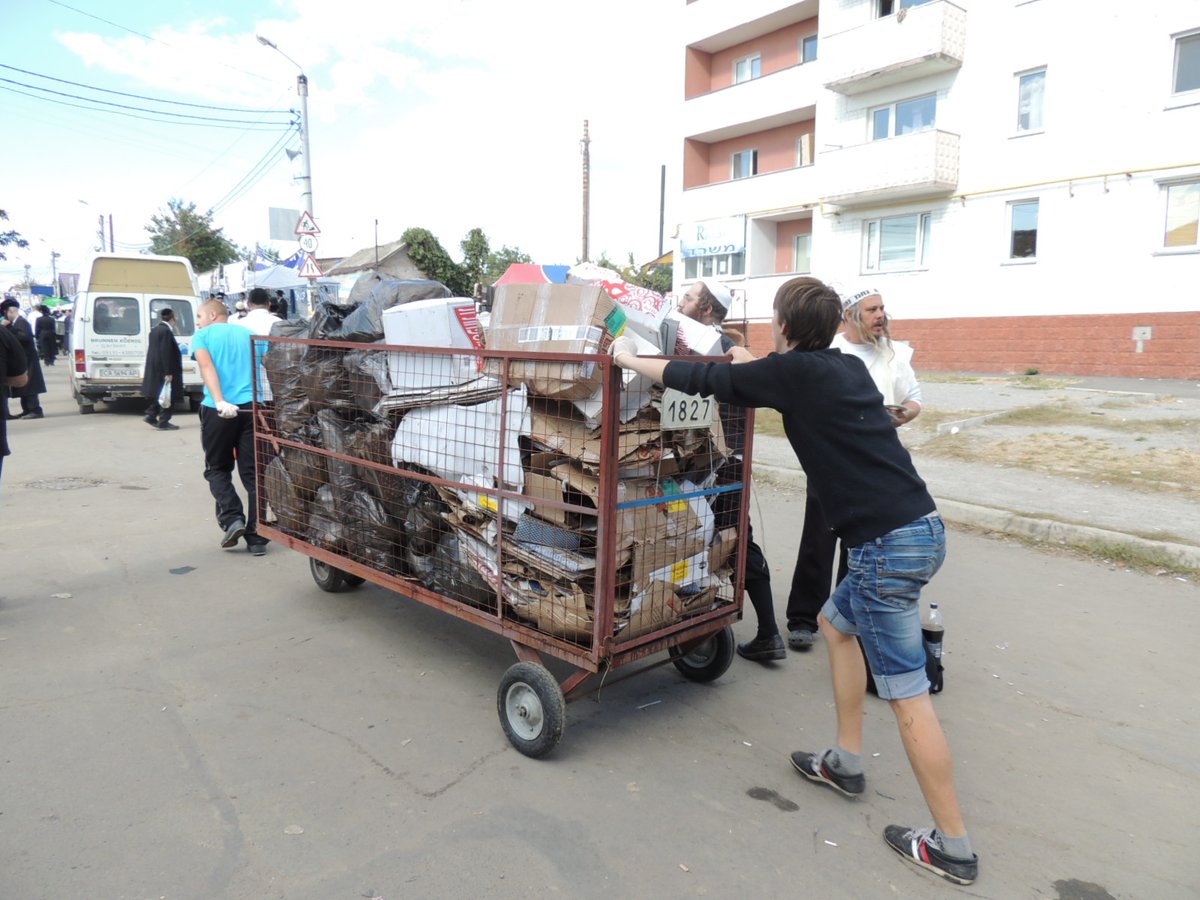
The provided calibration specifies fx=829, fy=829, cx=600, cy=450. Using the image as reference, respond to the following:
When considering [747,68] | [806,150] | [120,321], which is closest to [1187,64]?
[806,150]

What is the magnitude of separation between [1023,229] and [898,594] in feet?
61.3

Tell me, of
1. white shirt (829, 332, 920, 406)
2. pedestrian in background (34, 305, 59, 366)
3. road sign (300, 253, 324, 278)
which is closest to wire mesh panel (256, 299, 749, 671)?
white shirt (829, 332, 920, 406)

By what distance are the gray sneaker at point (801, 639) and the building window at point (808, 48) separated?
22675 mm

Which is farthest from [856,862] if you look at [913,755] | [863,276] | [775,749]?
[863,276]

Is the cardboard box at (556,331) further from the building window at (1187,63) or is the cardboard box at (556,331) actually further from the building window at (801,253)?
the building window at (801,253)

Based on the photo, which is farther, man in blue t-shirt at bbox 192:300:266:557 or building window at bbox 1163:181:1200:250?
building window at bbox 1163:181:1200:250

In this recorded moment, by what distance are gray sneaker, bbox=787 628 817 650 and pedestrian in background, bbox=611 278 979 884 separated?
1.46 meters

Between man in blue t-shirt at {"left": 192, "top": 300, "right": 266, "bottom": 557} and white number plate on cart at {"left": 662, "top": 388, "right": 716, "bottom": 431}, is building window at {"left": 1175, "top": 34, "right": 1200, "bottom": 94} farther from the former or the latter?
man in blue t-shirt at {"left": 192, "top": 300, "right": 266, "bottom": 557}

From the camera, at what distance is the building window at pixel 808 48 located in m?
23.3

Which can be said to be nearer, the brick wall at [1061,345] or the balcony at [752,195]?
the brick wall at [1061,345]

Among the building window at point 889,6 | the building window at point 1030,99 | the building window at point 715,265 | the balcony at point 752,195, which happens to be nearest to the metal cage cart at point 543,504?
the building window at point 1030,99

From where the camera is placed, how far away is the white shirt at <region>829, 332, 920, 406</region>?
4.18 m

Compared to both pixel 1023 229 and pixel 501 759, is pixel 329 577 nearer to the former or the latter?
pixel 501 759

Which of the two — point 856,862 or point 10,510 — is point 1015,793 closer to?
point 856,862
